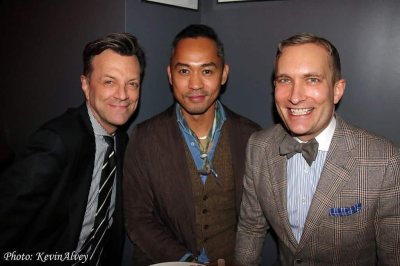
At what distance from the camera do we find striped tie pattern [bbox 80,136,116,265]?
237 centimetres

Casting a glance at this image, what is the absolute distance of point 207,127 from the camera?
2627 millimetres

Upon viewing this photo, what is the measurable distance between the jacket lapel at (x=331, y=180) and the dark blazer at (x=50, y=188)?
140 centimetres

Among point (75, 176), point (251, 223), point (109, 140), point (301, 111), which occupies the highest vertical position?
point (301, 111)

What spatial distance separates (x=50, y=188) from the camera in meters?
2.09

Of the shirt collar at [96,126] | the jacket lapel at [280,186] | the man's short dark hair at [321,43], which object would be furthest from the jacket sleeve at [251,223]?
the shirt collar at [96,126]

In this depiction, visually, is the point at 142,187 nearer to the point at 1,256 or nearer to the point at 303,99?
the point at 1,256

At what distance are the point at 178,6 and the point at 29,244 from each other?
208cm

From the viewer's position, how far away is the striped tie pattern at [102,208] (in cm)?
237

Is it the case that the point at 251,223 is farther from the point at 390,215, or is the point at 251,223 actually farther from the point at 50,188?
the point at 50,188

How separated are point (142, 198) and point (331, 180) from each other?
1.29m

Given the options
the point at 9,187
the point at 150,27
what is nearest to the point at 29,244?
the point at 9,187

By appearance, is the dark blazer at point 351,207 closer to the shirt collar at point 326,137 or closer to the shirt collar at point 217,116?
the shirt collar at point 326,137

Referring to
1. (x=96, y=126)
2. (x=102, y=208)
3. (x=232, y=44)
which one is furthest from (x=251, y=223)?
(x=232, y=44)

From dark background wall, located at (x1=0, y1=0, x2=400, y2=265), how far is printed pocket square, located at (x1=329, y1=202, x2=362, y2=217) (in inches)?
39.3
